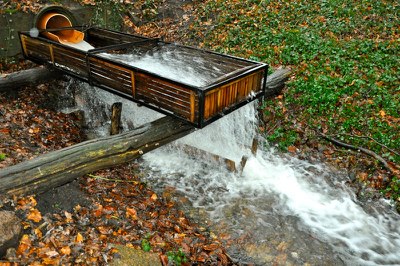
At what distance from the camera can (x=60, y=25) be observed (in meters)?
10.4

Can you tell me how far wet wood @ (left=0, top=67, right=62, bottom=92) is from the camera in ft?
26.9

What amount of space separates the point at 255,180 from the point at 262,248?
82.9 inches

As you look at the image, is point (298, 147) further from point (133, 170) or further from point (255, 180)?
point (133, 170)

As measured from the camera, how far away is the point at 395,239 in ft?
18.3

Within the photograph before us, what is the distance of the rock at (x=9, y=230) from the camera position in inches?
147

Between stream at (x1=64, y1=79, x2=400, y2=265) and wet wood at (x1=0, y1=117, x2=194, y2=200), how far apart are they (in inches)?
48.4

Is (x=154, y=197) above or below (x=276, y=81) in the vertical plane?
below

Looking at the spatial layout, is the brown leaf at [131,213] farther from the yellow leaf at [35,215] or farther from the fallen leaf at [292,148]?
the fallen leaf at [292,148]

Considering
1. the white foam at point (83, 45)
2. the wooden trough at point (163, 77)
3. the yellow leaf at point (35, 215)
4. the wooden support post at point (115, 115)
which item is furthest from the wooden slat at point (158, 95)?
the white foam at point (83, 45)

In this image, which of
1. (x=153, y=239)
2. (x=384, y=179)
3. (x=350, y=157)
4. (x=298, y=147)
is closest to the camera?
(x=153, y=239)

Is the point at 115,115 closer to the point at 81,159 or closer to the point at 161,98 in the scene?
the point at 161,98

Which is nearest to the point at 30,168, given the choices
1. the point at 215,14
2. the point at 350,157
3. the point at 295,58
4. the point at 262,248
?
the point at 262,248

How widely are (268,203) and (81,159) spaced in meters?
3.78

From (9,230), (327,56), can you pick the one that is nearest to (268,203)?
(9,230)
